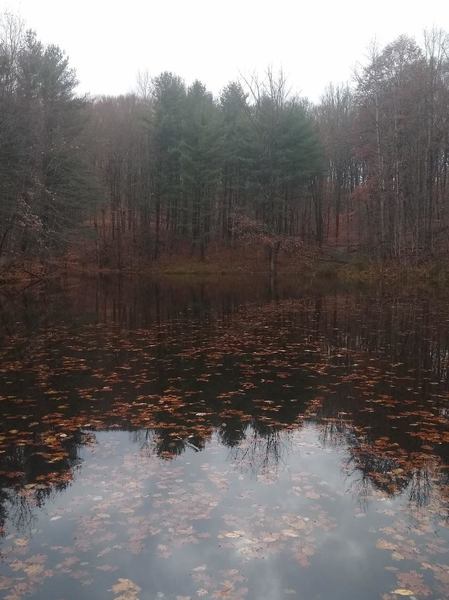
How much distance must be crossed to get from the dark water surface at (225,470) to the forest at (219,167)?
21716 millimetres

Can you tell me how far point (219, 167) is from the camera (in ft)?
159

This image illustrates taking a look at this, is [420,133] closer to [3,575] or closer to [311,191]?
[311,191]

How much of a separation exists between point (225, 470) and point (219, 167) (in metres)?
44.8

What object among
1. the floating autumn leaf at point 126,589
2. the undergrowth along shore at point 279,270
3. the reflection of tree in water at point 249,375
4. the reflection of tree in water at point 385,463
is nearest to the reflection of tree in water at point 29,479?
the reflection of tree in water at point 249,375

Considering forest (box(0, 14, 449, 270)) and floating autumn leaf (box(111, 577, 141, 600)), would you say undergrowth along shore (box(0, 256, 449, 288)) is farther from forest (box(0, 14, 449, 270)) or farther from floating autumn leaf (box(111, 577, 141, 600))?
floating autumn leaf (box(111, 577, 141, 600))

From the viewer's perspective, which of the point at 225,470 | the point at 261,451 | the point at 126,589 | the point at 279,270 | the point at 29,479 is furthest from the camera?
the point at 279,270

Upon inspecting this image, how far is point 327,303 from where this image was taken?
76.1 ft

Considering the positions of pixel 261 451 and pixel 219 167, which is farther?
pixel 219 167

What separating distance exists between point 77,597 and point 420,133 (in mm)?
38119

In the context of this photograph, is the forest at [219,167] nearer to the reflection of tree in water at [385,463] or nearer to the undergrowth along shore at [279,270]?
the undergrowth along shore at [279,270]

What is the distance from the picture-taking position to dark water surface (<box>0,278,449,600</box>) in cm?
428

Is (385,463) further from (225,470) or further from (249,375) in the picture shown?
(249,375)

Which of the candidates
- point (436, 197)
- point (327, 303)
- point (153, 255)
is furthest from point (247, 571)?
point (153, 255)

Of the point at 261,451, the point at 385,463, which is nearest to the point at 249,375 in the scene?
the point at 261,451
